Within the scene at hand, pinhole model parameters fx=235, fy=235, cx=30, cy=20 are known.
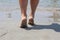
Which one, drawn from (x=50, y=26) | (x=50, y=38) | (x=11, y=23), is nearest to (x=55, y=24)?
(x=50, y=26)

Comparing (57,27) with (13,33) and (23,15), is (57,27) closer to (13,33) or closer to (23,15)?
(23,15)

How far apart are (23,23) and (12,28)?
8.7 inches

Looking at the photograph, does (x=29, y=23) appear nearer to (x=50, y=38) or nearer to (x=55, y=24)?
(x=55, y=24)

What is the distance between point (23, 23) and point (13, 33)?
42 cm

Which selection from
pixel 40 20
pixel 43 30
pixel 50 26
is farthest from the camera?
pixel 40 20

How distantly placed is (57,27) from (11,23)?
95cm

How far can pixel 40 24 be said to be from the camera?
15.2 feet

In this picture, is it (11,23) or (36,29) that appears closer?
Answer: (36,29)

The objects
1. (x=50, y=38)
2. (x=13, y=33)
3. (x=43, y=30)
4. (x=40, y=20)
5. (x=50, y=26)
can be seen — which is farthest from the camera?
(x=40, y=20)

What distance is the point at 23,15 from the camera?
14.0ft

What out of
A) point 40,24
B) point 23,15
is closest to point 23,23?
point 23,15

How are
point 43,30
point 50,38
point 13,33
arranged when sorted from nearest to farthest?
point 50,38
point 13,33
point 43,30

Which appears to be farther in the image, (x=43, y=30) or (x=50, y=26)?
(x=50, y=26)

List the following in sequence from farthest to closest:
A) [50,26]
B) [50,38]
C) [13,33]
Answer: [50,26], [13,33], [50,38]
